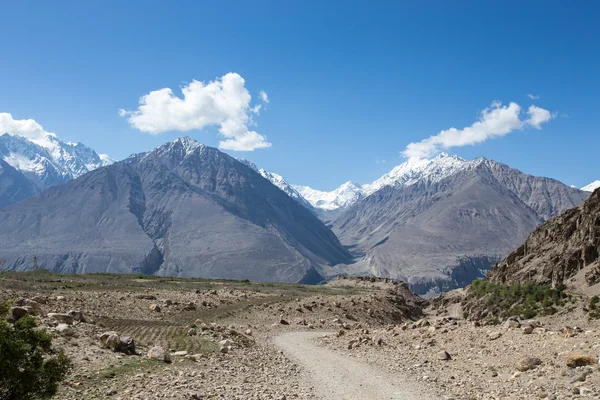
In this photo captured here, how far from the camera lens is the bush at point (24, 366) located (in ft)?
33.6

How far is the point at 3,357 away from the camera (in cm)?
1008

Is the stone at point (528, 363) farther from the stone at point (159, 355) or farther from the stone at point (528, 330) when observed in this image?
the stone at point (159, 355)

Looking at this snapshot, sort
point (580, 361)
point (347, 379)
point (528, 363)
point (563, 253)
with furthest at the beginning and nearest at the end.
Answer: point (563, 253), point (347, 379), point (528, 363), point (580, 361)

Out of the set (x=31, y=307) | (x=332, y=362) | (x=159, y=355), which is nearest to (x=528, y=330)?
(x=332, y=362)

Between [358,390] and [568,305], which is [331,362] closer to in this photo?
[358,390]

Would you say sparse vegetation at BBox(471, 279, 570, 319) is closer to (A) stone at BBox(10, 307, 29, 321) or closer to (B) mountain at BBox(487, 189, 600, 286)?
(B) mountain at BBox(487, 189, 600, 286)

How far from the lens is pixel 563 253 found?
62312mm

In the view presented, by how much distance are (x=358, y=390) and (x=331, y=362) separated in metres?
5.96

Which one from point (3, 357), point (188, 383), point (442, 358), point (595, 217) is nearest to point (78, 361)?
point (188, 383)

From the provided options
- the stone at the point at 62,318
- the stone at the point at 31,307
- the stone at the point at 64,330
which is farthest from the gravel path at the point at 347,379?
the stone at the point at 31,307

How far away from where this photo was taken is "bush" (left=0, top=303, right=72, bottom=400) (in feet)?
33.6

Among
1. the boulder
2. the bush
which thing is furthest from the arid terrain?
the boulder

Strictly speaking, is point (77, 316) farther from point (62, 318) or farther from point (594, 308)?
point (594, 308)

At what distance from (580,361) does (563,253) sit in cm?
5323
